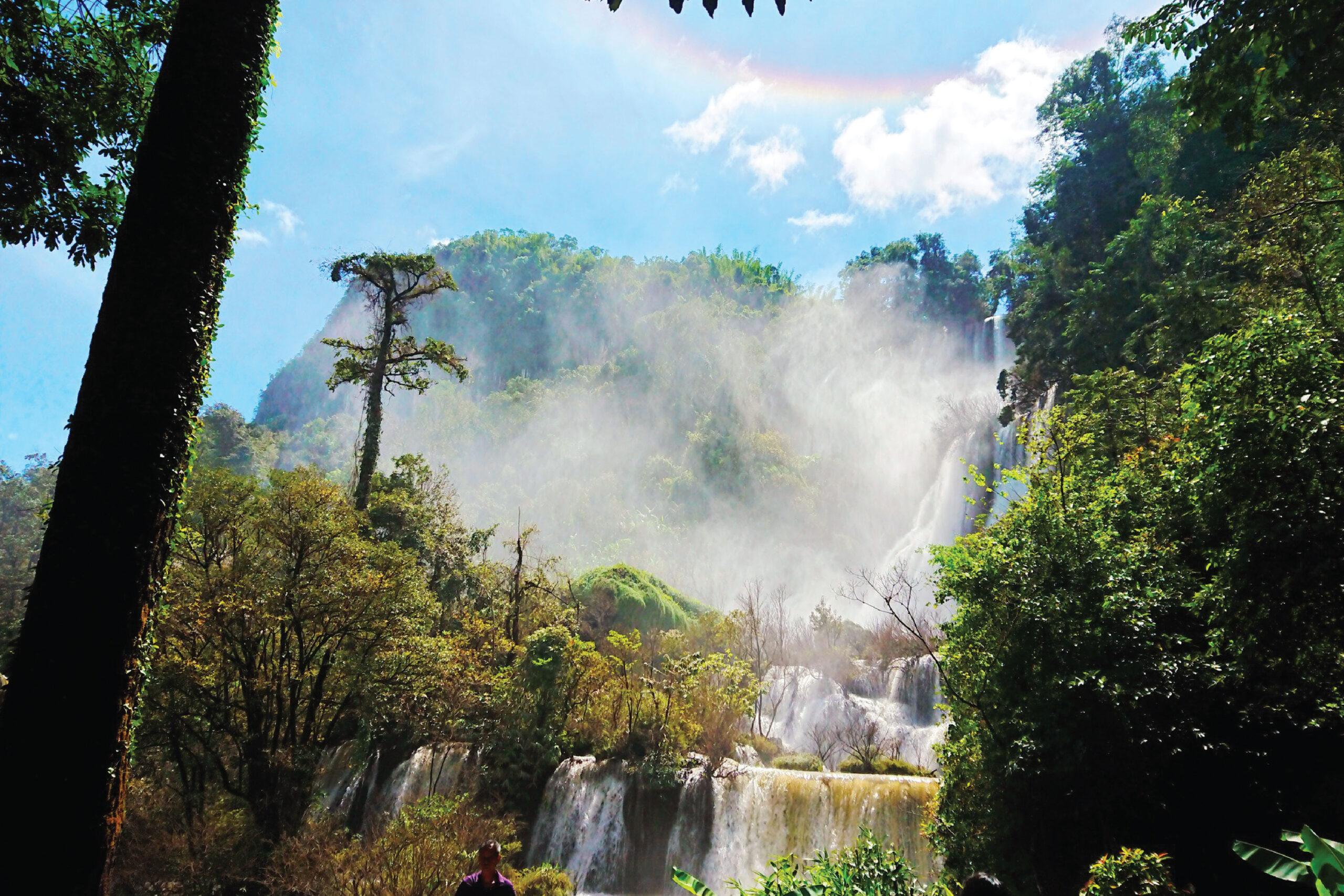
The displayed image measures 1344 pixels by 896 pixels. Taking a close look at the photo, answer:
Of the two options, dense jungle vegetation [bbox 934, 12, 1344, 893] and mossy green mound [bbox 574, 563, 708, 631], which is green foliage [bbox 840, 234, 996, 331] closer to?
mossy green mound [bbox 574, 563, 708, 631]

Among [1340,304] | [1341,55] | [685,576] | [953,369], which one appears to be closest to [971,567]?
[1340,304]

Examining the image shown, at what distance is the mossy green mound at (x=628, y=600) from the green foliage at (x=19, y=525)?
98.5 feet

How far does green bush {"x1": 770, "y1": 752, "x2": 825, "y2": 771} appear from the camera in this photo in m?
16.1

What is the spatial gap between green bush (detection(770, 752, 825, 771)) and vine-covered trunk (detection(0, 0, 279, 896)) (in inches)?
597

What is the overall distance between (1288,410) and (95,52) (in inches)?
460

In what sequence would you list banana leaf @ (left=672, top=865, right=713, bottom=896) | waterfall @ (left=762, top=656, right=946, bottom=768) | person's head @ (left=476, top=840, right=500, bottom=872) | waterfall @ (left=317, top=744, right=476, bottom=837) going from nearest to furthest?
banana leaf @ (left=672, top=865, right=713, bottom=896) → person's head @ (left=476, top=840, right=500, bottom=872) → waterfall @ (left=317, top=744, right=476, bottom=837) → waterfall @ (left=762, top=656, right=946, bottom=768)

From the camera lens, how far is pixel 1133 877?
15.8ft

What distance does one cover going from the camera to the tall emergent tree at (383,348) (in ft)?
69.7

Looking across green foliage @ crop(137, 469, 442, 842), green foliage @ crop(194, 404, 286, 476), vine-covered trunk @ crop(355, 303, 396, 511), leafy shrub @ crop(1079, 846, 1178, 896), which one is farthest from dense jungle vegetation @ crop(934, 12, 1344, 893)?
green foliage @ crop(194, 404, 286, 476)

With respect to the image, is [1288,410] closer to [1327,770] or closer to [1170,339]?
[1327,770]

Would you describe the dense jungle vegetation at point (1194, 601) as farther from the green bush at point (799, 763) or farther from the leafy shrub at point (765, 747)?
the leafy shrub at point (765, 747)

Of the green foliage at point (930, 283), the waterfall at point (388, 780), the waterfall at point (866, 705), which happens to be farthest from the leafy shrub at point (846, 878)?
the green foliage at point (930, 283)

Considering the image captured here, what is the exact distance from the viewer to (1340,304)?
8.35 metres

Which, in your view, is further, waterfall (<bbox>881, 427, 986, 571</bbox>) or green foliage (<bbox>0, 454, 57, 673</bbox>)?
green foliage (<bbox>0, 454, 57, 673</bbox>)
